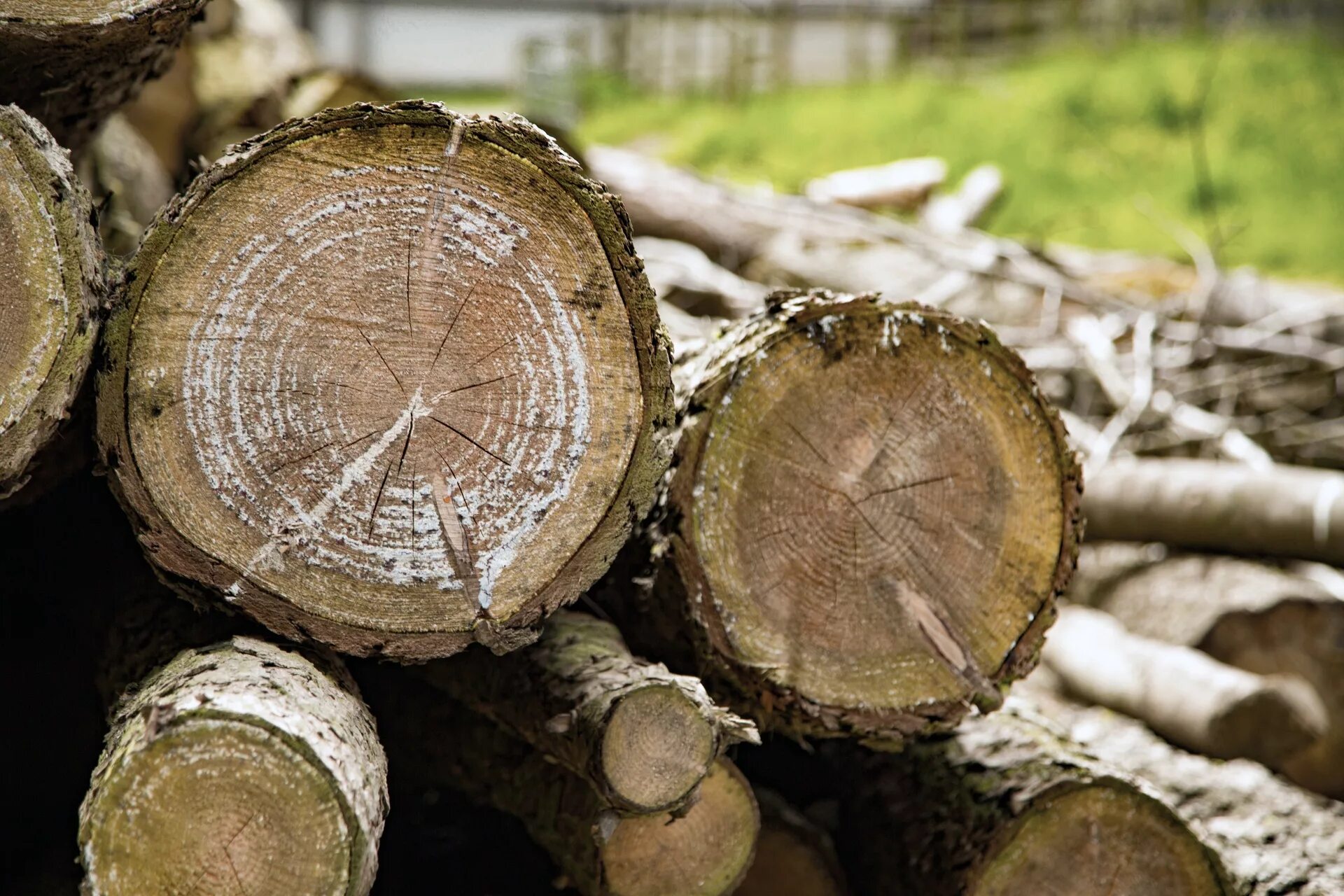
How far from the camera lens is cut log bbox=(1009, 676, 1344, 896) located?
1.95m

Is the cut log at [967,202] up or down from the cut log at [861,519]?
down

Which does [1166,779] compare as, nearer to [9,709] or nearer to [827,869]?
[827,869]

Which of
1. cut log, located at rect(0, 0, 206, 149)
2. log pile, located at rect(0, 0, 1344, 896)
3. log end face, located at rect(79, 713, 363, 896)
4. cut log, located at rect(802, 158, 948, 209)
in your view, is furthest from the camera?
cut log, located at rect(802, 158, 948, 209)

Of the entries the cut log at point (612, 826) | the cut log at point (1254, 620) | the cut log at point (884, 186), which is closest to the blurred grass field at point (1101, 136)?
the cut log at point (884, 186)

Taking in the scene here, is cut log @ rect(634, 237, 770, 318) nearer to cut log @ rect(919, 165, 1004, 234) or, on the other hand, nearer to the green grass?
cut log @ rect(919, 165, 1004, 234)

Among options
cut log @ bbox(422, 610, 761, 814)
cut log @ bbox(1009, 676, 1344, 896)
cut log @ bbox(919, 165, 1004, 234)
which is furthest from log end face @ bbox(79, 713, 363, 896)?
cut log @ bbox(919, 165, 1004, 234)

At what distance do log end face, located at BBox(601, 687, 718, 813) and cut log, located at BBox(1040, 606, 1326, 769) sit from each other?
1.74 meters

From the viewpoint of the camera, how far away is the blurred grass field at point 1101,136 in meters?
6.68

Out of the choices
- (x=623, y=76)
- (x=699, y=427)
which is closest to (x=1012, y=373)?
(x=699, y=427)

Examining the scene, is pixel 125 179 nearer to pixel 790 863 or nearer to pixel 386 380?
pixel 386 380

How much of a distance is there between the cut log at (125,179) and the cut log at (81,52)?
0.86 m

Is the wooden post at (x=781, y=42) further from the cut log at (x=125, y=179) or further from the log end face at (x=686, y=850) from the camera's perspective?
the log end face at (x=686, y=850)

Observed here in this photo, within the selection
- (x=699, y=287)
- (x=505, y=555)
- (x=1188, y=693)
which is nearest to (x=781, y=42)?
(x=699, y=287)

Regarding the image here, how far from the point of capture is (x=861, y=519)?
1528 millimetres
